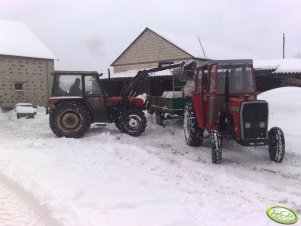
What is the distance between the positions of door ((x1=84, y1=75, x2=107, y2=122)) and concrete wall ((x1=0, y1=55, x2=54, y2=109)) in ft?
45.0

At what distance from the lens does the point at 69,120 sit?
432 inches

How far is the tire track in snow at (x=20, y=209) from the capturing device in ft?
14.1

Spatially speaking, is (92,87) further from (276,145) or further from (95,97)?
(276,145)

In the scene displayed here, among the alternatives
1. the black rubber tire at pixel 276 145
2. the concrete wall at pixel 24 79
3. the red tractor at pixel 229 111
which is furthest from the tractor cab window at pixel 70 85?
the concrete wall at pixel 24 79

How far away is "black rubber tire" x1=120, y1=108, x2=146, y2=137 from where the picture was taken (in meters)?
11.3

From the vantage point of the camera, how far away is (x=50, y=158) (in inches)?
293

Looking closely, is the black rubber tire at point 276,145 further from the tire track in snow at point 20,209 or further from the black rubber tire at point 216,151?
the tire track in snow at point 20,209

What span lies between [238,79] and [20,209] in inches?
226

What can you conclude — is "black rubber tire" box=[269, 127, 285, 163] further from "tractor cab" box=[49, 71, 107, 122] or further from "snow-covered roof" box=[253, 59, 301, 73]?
"snow-covered roof" box=[253, 59, 301, 73]

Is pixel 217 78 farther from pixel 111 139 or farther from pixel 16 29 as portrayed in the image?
pixel 16 29

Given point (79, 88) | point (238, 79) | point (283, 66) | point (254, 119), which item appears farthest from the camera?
point (283, 66)

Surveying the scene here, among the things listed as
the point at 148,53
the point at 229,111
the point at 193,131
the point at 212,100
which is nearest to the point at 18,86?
the point at 148,53

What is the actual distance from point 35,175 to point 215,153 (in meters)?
3.53

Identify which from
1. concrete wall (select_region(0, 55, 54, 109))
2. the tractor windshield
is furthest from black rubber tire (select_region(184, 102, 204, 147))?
concrete wall (select_region(0, 55, 54, 109))
